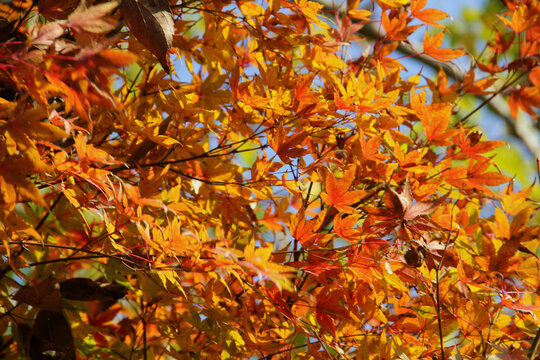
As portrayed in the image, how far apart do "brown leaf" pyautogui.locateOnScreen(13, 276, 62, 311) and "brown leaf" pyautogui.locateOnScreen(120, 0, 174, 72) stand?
0.32 m

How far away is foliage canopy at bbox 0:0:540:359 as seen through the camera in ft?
2.06

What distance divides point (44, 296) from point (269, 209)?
0.44 m

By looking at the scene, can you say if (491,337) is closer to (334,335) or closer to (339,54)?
(334,335)

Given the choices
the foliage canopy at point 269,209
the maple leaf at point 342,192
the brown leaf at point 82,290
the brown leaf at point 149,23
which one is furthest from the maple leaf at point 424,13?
the brown leaf at point 82,290

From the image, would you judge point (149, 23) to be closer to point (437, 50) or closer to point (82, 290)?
point (82, 290)

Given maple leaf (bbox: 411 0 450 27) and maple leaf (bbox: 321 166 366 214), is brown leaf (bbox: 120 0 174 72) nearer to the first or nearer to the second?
maple leaf (bbox: 321 166 366 214)

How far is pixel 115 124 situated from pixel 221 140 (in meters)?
0.17

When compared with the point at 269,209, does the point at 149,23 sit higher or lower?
higher

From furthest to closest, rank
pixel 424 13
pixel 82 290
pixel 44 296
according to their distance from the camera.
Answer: pixel 424 13
pixel 82 290
pixel 44 296

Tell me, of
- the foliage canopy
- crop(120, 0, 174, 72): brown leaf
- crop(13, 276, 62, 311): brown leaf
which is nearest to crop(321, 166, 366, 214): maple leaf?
the foliage canopy

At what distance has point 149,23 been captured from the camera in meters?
0.57

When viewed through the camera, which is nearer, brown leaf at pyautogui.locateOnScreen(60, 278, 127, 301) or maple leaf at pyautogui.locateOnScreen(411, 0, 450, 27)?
brown leaf at pyautogui.locateOnScreen(60, 278, 127, 301)

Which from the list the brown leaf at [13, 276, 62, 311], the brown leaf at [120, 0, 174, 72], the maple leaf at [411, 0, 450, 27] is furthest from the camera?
the maple leaf at [411, 0, 450, 27]

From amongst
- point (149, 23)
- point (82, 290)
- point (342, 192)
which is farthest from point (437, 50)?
point (82, 290)
